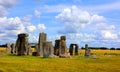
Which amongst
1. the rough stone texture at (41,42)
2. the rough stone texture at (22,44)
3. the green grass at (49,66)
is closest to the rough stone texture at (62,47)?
the rough stone texture at (41,42)

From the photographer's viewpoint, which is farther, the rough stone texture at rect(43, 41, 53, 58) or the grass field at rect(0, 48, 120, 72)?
the rough stone texture at rect(43, 41, 53, 58)

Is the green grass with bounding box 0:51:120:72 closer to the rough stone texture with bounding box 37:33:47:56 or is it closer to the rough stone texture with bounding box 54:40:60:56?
the rough stone texture with bounding box 37:33:47:56

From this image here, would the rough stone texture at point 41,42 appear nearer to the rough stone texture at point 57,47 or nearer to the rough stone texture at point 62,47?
the rough stone texture at point 62,47

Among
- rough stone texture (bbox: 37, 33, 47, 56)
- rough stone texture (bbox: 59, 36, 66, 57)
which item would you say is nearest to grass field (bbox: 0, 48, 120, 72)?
rough stone texture (bbox: 37, 33, 47, 56)

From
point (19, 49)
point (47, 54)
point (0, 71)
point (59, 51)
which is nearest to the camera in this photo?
point (0, 71)

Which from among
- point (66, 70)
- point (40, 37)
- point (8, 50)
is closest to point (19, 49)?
point (40, 37)

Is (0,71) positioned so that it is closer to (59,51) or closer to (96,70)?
(96,70)

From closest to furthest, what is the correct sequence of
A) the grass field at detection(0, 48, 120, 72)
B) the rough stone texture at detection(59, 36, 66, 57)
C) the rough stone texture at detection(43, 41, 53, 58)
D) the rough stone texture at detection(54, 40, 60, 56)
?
the grass field at detection(0, 48, 120, 72) < the rough stone texture at detection(43, 41, 53, 58) < the rough stone texture at detection(59, 36, 66, 57) < the rough stone texture at detection(54, 40, 60, 56)

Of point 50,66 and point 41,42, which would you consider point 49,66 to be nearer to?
point 50,66

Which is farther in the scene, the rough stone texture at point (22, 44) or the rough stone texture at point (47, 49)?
the rough stone texture at point (22, 44)

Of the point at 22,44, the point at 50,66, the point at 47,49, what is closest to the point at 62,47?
Result: the point at 47,49

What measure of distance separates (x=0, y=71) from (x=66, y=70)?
25.1 ft

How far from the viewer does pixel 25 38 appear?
198ft

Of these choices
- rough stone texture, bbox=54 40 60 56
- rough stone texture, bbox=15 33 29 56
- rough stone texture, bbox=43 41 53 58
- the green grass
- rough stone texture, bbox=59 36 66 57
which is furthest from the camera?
rough stone texture, bbox=54 40 60 56
